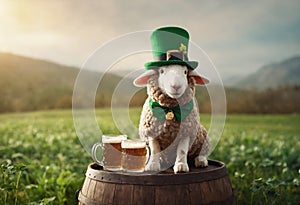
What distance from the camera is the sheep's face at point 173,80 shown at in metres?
2.77

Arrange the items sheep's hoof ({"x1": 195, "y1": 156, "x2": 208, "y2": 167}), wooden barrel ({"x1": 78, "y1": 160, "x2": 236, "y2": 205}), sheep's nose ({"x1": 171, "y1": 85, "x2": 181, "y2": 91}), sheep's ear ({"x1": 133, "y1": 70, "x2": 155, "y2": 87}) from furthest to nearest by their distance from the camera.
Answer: sheep's hoof ({"x1": 195, "y1": 156, "x2": 208, "y2": 167}), sheep's ear ({"x1": 133, "y1": 70, "x2": 155, "y2": 87}), sheep's nose ({"x1": 171, "y1": 85, "x2": 181, "y2": 91}), wooden barrel ({"x1": 78, "y1": 160, "x2": 236, "y2": 205})

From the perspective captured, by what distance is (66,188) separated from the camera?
429 cm

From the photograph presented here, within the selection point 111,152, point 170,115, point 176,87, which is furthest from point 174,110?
point 111,152

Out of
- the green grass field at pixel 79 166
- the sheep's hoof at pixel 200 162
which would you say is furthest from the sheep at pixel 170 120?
the green grass field at pixel 79 166

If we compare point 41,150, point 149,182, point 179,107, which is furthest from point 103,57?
point 41,150

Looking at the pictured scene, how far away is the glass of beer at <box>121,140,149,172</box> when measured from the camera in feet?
9.44

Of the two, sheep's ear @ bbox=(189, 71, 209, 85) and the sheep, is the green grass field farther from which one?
sheep's ear @ bbox=(189, 71, 209, 85)

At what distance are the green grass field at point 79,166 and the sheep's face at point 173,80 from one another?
98 centimetres

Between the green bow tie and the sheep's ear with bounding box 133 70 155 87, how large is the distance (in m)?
0.19

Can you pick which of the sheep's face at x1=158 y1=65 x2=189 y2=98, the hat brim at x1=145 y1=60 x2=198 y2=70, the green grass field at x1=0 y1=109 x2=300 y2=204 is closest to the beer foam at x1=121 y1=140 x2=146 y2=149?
the sheep's face at x1=158 y1=65 x2=189 y2=98

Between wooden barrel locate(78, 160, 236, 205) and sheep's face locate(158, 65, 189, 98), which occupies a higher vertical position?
sheep's face locate(158, 65, 189, 98)

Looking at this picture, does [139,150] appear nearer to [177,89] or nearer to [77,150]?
[177,89]

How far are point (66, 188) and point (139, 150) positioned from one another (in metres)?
1.74

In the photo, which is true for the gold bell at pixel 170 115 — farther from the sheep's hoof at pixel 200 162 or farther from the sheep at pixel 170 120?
the sheep's hoof at pixel 200 162
